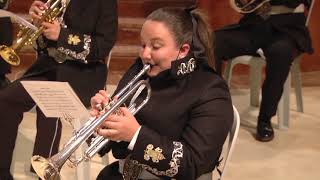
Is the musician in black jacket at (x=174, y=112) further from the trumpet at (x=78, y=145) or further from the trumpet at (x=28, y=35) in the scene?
the trumpet at (x=28, y=35)

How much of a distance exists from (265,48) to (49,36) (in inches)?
55.4

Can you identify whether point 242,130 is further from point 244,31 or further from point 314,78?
point 314,78

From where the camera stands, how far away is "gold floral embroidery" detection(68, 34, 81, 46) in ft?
7.75

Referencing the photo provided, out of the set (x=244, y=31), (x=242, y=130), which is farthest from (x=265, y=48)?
(x=242, y=130)

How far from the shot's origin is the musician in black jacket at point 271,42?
3.24 meters

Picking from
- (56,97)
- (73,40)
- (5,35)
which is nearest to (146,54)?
(56,97)

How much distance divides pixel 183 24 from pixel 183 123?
0.97ft

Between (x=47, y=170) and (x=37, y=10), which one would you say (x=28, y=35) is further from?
(x=47, y=170)

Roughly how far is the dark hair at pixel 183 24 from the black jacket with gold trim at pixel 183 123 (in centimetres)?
7

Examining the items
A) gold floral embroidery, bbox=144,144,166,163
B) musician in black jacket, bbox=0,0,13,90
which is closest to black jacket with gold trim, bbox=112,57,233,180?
gold floral embroidery, bbox=144,144,166,163

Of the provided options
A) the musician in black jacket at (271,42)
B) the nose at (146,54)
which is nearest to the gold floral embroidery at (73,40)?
the nose at (146,54)

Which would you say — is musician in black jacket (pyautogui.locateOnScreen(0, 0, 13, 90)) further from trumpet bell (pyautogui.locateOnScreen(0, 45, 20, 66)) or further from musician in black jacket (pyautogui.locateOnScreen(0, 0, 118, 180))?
trumpet bell (pyautogui.locateOnScreen(0, 45, 20, 66))

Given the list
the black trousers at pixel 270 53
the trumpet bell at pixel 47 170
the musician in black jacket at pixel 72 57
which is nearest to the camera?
the trumpet bell at pixel 47 170

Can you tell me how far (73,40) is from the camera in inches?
93.1
